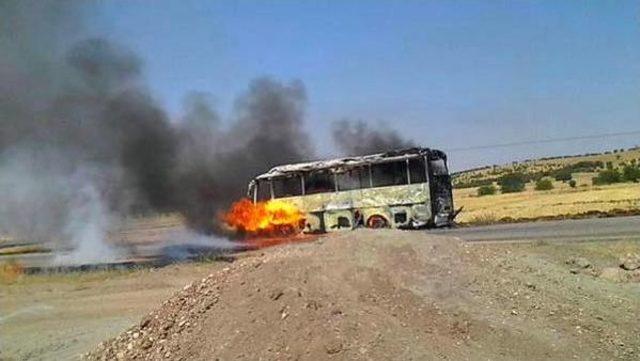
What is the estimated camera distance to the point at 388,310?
723 cm

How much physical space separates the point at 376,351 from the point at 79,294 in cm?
1494

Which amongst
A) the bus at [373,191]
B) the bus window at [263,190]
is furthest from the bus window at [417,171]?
the bus window at [263,190]

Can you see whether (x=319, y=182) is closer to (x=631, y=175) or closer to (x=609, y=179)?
(x=609, y=179)

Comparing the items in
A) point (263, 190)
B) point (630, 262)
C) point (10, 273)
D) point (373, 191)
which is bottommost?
point (10, 273)

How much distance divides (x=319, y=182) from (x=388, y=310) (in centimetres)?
1878

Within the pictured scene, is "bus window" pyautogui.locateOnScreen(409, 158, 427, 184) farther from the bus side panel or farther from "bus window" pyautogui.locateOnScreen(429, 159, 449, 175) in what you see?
"bus window" pyautogui.locateOnScreen(429, 159, 449, 175)

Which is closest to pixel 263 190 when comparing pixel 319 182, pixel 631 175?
pixel 319 182

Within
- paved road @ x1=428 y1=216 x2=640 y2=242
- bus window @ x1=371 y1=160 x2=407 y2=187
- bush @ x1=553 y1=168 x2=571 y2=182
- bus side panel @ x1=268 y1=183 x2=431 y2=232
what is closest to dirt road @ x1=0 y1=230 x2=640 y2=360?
paved road @ x1=428 y1=216 x2=640 y2=242

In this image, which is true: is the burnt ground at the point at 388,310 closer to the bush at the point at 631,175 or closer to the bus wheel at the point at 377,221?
the bus wheel at the point at 377,221

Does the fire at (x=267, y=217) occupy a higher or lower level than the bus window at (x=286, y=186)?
lower

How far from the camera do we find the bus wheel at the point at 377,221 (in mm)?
24562

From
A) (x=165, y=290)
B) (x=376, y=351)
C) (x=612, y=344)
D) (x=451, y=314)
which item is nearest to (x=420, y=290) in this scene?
(x=451, y=314)

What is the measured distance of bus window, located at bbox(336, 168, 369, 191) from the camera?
25062mm

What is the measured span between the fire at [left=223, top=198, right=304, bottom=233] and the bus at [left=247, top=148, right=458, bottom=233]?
0.31m
